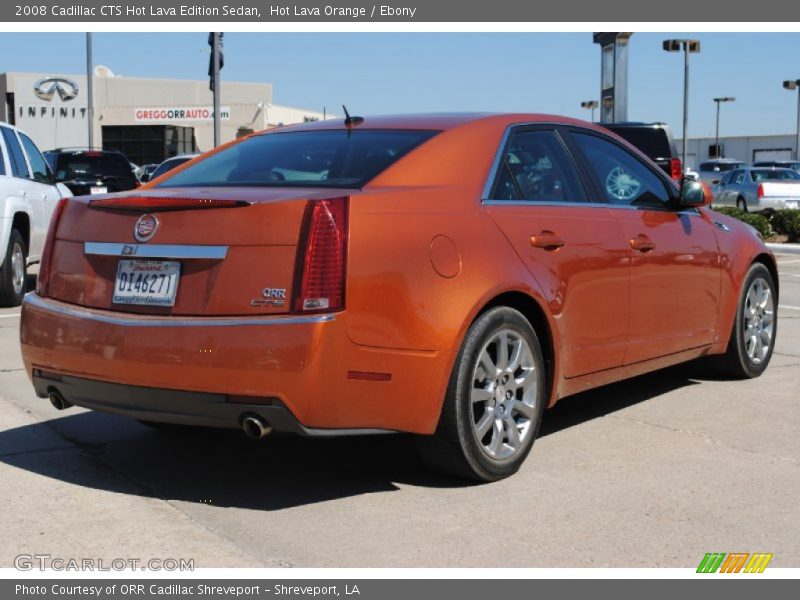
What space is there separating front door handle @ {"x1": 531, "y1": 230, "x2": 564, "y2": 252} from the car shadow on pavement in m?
1.09

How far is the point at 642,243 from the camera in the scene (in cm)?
593

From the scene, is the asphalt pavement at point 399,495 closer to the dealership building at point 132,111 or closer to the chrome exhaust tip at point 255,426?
the chrome exhaust tip at point 255,426

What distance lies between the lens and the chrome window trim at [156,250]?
4383 mm

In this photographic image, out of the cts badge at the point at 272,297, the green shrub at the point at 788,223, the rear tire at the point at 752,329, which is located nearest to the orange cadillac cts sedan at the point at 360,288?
the cts badge at the point at 272,297

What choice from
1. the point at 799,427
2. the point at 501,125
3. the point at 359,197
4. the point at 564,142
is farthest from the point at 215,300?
the point at 799,427

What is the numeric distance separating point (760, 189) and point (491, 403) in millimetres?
26479

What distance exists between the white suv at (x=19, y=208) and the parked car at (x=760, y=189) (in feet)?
70.0

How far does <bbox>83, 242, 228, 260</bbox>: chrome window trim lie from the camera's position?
14.4 ft

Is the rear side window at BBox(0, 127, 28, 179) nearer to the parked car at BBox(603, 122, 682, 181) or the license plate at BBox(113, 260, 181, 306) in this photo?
the license plate at BBox(113, 260, 181, 306)

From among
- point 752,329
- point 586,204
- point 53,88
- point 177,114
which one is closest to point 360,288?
point 586,204

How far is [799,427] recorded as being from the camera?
5.98 metres

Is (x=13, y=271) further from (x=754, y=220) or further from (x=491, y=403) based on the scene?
(x=754, y=220)
